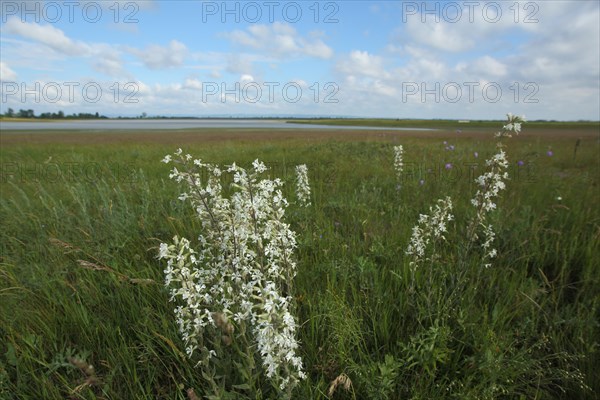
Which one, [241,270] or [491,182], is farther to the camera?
[491,182]

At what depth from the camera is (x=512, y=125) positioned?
9.80 ft

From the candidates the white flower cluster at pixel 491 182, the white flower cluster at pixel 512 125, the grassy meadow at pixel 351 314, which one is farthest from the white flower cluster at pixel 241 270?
the white flower cluster at pixel 512 125

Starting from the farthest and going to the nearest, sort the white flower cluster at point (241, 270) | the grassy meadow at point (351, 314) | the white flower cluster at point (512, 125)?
the white flower cluster at point (512, 125) < the grassy meadow at point (351, 314) < the white flower cluster at point (241, 270)

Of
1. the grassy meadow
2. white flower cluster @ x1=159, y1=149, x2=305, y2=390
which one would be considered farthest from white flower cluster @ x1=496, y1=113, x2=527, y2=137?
white flower cluster @ x1=159, y1=149, x2=305, y2=390

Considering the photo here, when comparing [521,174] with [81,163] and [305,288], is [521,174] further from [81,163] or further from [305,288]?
[81,163]

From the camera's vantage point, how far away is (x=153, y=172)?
369 inches

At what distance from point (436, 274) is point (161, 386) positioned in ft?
8.52

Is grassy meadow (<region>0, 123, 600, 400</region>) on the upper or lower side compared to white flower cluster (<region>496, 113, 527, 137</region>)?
lower

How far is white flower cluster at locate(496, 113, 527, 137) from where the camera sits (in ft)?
9.74

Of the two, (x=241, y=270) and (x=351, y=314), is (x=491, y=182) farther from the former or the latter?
(x=241, y=270)

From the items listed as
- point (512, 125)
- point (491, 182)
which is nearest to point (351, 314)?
point (491, 182)

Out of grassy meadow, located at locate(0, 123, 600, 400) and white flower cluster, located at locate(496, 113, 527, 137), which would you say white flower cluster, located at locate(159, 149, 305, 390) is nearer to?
grassy meadow, located at locate(0, 123, 600, 400)

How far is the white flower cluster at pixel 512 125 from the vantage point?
2969mm

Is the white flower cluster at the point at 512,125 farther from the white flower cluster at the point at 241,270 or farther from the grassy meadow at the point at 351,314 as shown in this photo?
the white flower cluster at the point at 241,270
